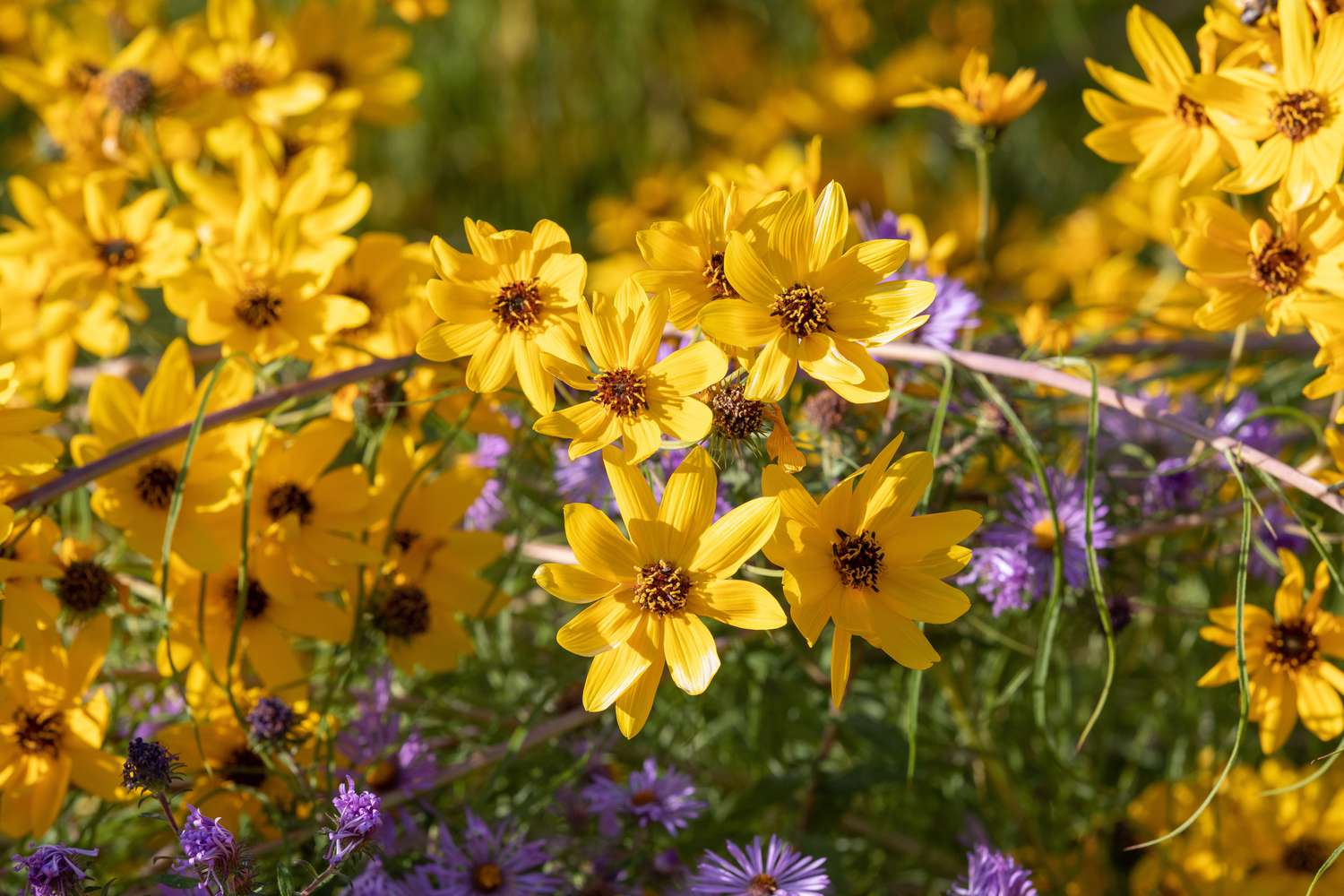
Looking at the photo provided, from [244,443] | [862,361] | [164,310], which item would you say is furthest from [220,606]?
[164,310]

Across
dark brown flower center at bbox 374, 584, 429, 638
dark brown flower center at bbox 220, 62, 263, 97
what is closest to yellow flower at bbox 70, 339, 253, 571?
dark brown flower center at bbox 374, 584, 429, 638

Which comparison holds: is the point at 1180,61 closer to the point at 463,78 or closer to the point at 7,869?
the point at 7,869

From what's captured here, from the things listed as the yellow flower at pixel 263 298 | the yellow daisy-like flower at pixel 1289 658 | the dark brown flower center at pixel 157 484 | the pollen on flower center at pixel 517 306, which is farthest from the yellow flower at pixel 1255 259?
the dark brown flower center at pixel 157 484

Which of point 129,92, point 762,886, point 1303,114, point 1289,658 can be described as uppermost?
point 129,92

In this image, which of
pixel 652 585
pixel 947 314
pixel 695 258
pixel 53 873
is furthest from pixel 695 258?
pixel 53 873

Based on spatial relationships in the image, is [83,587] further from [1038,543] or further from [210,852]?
[1038,543]

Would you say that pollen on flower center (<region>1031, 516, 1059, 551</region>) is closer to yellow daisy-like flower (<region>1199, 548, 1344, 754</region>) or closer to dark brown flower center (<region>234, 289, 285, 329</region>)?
yellow daisy-like flower (<region>1199, 548, 1344, 754</region>)
